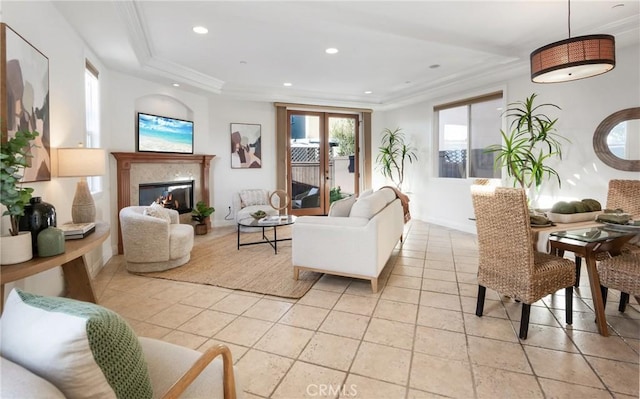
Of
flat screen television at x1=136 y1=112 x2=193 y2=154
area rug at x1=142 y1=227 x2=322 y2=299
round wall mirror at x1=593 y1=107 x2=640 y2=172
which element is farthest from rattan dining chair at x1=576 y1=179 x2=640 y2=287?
flat screen television at x1=136 y1=112 x2=193 y2=154

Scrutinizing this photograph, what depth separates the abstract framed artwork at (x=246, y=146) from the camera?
6.60 metres

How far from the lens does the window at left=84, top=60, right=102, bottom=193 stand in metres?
3.92

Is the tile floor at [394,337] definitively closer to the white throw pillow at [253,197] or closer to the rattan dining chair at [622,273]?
the rattan dining chair at [622,273]

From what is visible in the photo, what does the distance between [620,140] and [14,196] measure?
17.8 ft

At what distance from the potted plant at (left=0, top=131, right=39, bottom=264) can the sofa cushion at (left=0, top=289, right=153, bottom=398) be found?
854 millimetres

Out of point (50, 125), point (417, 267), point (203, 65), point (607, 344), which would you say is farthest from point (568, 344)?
point (203, 65)

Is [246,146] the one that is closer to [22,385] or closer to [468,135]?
[468,135]

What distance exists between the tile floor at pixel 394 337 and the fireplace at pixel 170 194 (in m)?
1.90

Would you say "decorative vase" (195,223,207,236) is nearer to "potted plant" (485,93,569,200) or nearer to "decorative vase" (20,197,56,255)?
"decorative vase" (20,197,56,255)

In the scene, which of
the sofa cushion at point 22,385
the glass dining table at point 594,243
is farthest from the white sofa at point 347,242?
the sofa cushion at point 22,385

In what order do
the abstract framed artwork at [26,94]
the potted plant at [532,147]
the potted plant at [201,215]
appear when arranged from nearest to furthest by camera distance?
the abstract framed artwork at [26,94]
the potted plant at [532,147]
the potted plant at [201,215]

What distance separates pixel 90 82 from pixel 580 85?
604 cm

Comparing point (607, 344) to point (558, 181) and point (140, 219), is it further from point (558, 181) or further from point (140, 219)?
point (140, 219)

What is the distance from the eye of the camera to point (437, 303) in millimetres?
2889
